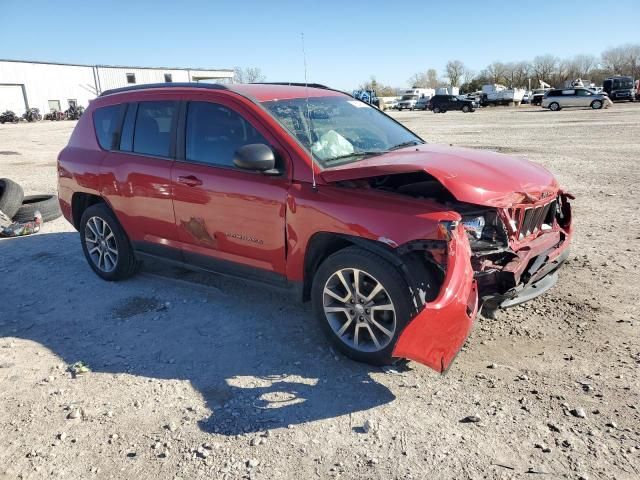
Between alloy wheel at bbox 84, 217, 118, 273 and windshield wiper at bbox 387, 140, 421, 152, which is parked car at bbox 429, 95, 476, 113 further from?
alloy wheel at bbox 84, 217, 118, 273

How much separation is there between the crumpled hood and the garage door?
6089cm

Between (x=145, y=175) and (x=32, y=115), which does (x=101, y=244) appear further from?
(x=32, y=115)

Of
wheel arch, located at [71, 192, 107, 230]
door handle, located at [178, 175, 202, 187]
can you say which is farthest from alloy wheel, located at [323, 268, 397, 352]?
wheel arch, located at [71, 192, 107, 230]

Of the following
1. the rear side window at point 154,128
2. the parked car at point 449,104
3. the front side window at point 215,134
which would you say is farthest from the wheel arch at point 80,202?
the parked car at point 449,104

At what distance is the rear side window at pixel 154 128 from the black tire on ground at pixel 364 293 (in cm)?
199

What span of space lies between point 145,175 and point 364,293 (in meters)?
2.45

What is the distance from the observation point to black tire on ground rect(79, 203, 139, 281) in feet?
17.1

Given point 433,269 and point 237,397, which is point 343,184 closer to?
point 433,269

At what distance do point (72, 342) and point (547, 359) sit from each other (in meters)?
3.66

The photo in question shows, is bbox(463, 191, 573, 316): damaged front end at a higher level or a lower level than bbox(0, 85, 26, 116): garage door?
lower

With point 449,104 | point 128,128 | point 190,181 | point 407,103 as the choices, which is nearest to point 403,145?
point 190,181

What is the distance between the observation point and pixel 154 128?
4762 mm

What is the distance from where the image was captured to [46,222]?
26.8 feet

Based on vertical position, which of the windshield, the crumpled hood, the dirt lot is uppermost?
the windshield
